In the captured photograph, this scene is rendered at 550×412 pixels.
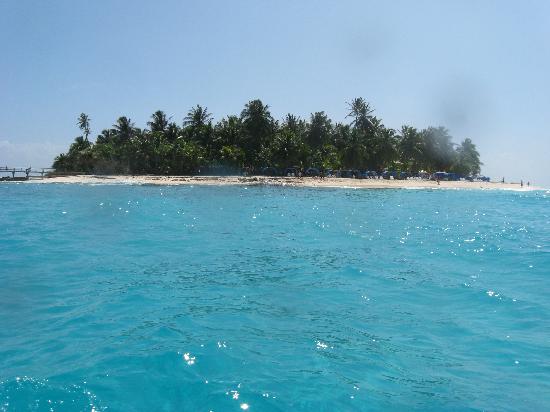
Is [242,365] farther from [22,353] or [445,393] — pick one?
[22,353]

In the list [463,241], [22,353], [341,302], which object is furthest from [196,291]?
[463,241]

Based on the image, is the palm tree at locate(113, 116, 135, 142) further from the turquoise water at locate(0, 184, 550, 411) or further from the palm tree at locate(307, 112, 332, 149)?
the turquoise water at locate(0, 184, 550, 411)

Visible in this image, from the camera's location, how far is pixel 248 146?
6850cm

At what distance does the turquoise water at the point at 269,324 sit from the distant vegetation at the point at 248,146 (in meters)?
48.1

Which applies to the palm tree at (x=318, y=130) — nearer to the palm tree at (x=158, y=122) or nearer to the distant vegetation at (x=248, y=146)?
the distant vegetation at (x=248, y=146)

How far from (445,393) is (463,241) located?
15.0 metres

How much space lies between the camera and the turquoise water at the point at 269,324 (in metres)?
5.81

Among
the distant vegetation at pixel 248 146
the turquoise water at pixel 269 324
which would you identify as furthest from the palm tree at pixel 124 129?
the turquoise water at pixel 269 324

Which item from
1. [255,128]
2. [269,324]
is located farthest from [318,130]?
[269,324]

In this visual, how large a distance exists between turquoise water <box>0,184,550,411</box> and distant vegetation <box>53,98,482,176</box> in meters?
48.1

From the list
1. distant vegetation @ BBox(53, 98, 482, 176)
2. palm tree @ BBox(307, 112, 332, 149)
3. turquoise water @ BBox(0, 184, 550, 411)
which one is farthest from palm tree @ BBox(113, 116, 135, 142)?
turquoise water @ BBox(0, 184, 550, 411)

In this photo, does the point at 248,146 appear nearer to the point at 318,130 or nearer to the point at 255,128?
the point at 255,128

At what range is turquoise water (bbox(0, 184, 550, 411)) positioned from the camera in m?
5.81

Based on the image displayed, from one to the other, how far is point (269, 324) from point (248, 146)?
6123 centimetres
